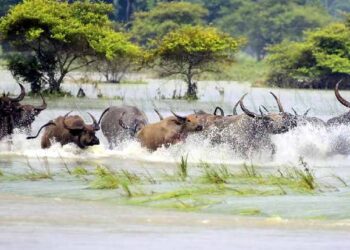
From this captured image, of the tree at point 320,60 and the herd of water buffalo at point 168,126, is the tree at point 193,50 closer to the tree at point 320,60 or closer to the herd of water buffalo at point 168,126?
the tree at point 320,60

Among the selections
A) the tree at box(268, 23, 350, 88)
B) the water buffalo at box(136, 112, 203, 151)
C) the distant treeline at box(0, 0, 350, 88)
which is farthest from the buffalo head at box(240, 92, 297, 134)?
the tree at box(268, 23, 350, 88)

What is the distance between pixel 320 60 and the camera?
56.2 metres

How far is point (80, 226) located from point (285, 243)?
2284mm

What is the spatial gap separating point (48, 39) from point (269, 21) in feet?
170

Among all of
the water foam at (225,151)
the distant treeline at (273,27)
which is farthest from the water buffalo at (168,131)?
the distant treeline at (273,27)

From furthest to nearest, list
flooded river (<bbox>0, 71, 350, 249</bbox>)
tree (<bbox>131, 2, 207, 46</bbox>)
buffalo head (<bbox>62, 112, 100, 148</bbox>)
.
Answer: tree (<bbox>131, 2, 207, 46</bbox>), buffalo head (<bbox>62, 112, 100, 148</bbox>), flooded river (<bbox>0, 71, 350, 249</bbox>)

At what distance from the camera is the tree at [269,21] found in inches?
3654

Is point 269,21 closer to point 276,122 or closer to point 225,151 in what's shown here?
point 225,151

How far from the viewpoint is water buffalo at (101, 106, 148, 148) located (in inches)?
985

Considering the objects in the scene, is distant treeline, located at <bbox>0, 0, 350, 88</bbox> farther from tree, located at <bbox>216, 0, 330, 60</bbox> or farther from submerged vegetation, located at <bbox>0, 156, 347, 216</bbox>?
submerged vegetation, located at <bbox>0, 156, 347, 216</bbox>

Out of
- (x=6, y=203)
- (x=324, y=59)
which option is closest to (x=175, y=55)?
(x=324, y=59)

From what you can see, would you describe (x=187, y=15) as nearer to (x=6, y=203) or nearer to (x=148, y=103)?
(x=148, y=103)

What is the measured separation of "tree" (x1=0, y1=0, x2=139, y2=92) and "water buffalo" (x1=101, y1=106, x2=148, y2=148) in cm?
1612

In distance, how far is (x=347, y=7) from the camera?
122188 millimetres
